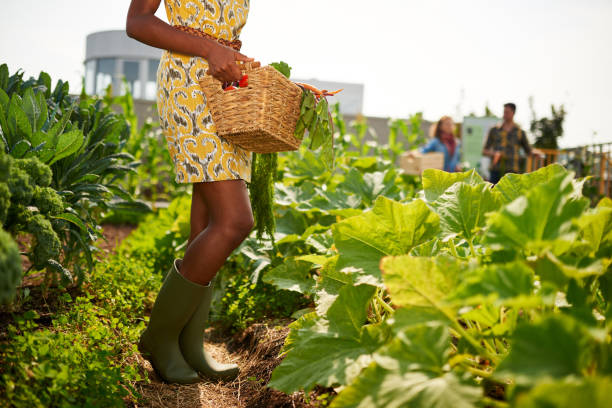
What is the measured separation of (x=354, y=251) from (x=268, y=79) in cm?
59

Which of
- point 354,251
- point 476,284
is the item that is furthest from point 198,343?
point 476,284

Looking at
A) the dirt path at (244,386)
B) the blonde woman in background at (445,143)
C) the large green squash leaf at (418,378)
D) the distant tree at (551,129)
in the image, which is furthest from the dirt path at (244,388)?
the distant tree at (551,129)

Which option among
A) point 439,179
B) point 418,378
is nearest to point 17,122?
A: point 439,179

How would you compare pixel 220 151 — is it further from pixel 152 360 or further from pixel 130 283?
pixel 130 283

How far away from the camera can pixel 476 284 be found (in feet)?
3.11

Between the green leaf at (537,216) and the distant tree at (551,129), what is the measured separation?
1082 cm

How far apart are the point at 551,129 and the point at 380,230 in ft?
→ 35.9

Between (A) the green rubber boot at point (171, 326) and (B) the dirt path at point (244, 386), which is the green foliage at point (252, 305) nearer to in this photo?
(B) the dirt path at point (244, 386)

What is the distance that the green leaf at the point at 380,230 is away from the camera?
1.41m

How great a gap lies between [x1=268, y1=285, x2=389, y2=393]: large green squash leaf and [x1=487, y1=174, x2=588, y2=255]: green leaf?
1.53ft

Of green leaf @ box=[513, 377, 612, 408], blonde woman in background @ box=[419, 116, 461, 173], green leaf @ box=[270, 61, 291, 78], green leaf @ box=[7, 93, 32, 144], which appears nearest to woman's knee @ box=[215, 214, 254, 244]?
green leaf @ box=[270, 61, 291, 78]

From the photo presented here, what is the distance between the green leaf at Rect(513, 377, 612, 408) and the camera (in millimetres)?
705

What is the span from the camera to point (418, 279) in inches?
44.3

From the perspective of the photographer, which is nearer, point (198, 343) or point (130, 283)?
point (198, 343)
